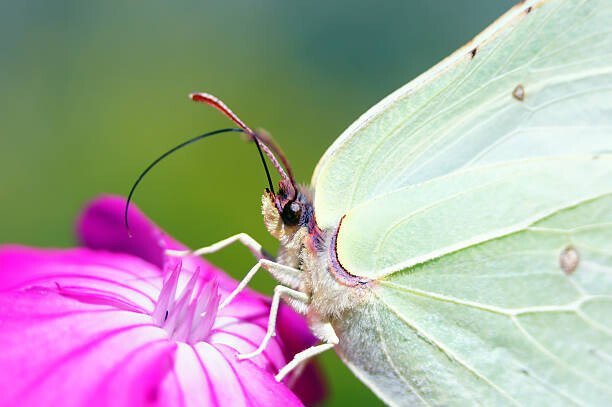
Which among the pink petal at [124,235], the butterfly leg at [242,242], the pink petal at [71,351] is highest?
the butterfly leg at [242,242]

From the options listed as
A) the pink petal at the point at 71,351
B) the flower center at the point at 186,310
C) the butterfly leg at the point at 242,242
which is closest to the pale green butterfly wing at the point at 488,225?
the butterfly leg at the point at 242,242

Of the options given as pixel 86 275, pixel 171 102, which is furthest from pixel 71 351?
pixel 171 102

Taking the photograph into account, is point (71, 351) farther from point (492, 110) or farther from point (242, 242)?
point (492, 110)

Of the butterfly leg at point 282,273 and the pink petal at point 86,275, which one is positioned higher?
the butterfly leg at point 282,273

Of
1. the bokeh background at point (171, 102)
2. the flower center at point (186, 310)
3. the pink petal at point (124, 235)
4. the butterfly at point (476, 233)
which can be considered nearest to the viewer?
the flower center at point (186, 310)

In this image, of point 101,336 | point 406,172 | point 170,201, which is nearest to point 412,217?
point 406,172

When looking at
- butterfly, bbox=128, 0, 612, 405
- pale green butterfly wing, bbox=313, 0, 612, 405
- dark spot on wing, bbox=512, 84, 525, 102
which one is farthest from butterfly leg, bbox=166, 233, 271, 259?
dark spot on wing, bbox=512, 84, 525, 102

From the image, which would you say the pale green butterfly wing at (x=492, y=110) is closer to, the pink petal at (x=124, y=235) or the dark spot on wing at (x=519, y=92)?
the dark spot on wing at (x=519, y=92)
